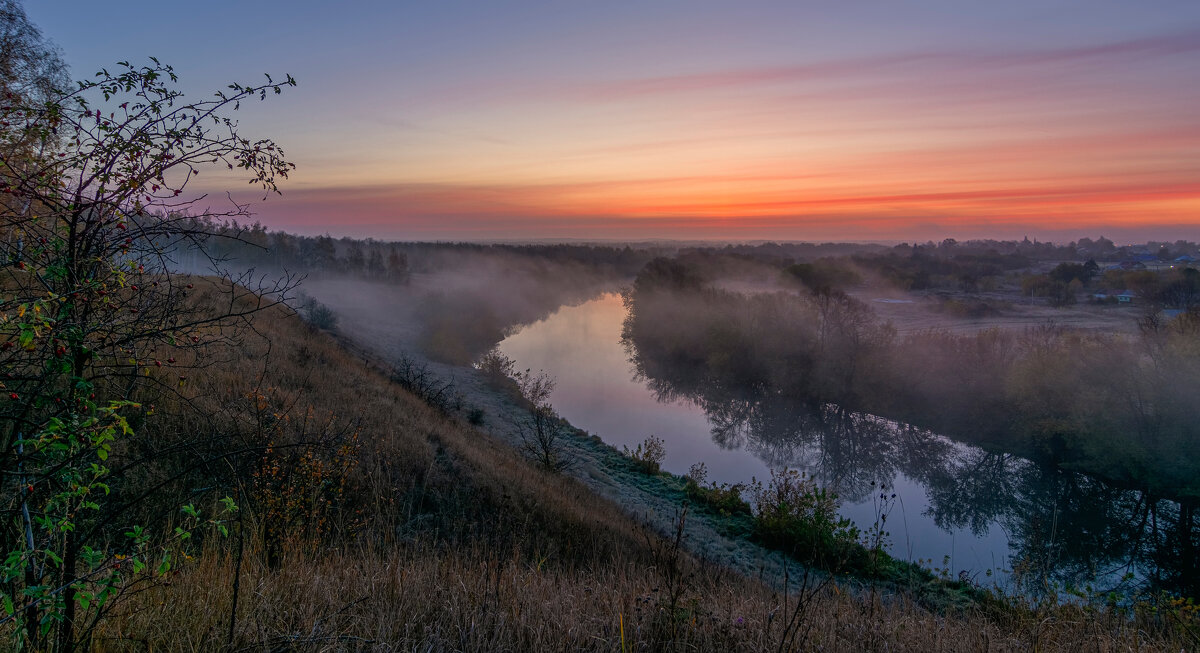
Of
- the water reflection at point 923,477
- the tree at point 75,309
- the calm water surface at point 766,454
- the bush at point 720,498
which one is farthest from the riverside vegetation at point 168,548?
the bush at point 720,498

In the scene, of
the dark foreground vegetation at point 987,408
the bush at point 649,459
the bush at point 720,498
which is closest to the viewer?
the bush at point 720,498

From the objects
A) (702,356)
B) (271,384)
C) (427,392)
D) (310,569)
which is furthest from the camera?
(702,356)

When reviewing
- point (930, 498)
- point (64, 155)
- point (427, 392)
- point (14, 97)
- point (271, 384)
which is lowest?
point (930, 498)

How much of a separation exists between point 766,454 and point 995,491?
8.11 m

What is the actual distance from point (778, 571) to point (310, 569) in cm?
1176

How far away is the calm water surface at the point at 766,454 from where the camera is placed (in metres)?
15.5

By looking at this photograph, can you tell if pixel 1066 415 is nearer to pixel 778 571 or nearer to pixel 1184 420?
pixel 1184 420

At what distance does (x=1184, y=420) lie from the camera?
1811cm

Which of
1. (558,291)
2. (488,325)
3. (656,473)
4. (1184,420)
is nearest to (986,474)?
(1184,420)

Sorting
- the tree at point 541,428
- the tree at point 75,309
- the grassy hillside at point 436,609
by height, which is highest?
the tree at point 75,309

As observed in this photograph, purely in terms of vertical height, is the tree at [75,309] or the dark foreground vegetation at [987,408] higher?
the tree at [75,309]

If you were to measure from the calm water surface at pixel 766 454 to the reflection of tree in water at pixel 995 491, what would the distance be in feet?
0.37

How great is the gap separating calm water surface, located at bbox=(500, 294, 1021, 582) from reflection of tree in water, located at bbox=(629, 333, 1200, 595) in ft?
0.37

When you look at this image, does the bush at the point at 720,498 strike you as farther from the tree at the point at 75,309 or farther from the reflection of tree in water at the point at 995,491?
the tree at the point at 75,309
